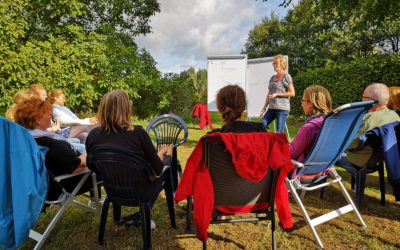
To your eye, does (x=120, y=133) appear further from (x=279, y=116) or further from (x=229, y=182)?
(x=279, y=116)

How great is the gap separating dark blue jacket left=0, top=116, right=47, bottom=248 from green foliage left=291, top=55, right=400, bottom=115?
33.7 feet

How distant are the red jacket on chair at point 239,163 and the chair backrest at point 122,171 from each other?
0.33m

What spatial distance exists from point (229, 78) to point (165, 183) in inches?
216

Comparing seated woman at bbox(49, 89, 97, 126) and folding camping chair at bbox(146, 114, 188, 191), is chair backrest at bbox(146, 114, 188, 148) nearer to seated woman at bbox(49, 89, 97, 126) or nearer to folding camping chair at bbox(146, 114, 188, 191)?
folding camping chair at bbox(146, 114, 188, 191)

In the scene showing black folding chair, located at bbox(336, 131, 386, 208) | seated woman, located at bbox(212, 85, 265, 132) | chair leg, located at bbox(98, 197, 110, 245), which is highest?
seated woman, located at bbox(212, 85, 265, 132)

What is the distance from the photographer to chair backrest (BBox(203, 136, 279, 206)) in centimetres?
192

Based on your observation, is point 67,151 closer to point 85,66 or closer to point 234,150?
point 234,150

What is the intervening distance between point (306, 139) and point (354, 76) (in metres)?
9.89

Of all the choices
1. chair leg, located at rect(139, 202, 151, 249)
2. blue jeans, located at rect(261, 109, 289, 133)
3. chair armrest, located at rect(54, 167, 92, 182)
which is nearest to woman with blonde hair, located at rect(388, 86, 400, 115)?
blue jeans, located at rect(261, 109, 289, 133)

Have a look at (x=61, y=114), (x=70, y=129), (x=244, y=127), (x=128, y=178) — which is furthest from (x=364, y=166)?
(x=61, y=114)

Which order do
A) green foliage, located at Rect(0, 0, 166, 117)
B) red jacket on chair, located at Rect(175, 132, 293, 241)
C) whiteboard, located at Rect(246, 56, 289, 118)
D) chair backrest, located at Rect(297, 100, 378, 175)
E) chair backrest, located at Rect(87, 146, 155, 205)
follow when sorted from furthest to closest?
whiteboard, located at Rect(246, 56, 289, 118) < green foliage, located at Rect(0, 0, 166, 117) < chair backrest, located at Rect(297, 100, 378, 175) < chair backrest, located at Rect(87, 146, 155, 205) < red jacket on chair, located at Rect(175, 132, 293, 241)

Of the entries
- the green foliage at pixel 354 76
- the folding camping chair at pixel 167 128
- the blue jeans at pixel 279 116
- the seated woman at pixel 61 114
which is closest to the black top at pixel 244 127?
the folding camping chair at pixel 167 128

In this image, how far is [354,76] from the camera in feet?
36.5

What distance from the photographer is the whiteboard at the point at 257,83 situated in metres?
8.14
